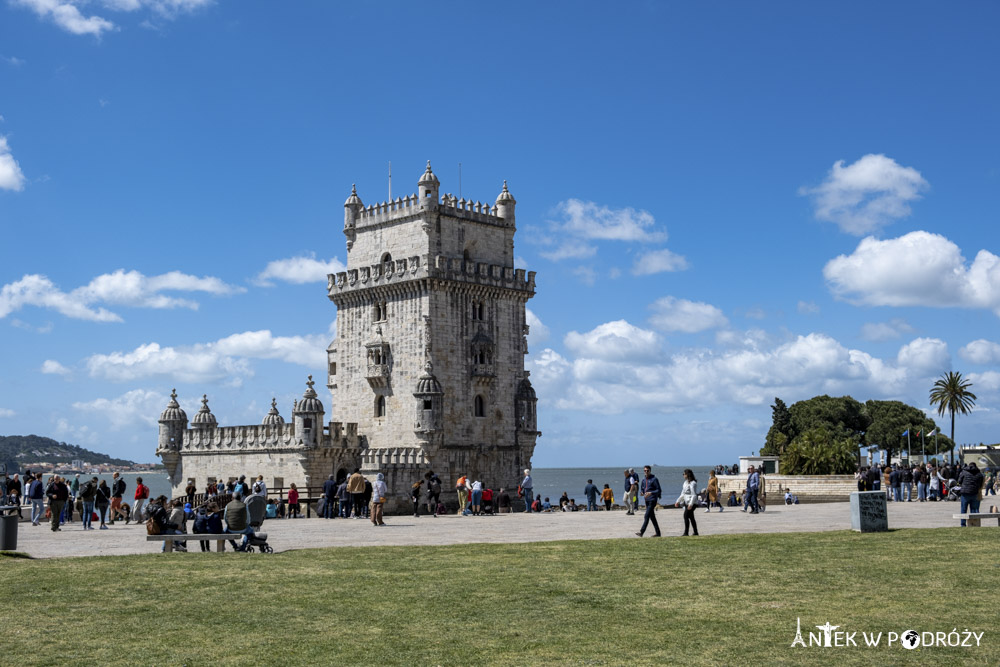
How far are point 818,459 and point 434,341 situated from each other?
979 inches

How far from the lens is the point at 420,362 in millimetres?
56875

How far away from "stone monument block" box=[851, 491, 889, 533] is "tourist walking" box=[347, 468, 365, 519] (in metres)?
19.2

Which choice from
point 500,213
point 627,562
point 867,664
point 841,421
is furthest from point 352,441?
point 841,421

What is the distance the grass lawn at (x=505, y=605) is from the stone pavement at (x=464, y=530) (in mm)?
4548

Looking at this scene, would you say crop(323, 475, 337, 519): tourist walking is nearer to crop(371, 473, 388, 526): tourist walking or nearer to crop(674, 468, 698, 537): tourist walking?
crop(371, 473, 388, 526): tourist walking

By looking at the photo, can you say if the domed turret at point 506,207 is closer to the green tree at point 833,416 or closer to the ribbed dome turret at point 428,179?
the ribbed dome turret at point 428,179

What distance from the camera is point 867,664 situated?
463 inches

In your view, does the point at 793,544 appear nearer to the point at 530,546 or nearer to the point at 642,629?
the point at 530,546

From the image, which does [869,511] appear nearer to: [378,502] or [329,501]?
[378,502]

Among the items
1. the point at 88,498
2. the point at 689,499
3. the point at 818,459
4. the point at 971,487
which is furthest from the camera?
the point at 818,459

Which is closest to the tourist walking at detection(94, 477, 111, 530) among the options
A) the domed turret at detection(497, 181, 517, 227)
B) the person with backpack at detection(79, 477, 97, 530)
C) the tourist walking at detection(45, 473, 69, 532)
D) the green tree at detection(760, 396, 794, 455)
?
the person with backpack at detection(79, 477, 97, 530)

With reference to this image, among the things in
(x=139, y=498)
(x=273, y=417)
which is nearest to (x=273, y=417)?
(x=273, y=417)

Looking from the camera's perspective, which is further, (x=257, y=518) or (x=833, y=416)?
(x=833, y=416)

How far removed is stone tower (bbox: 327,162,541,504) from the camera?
5662 cm
